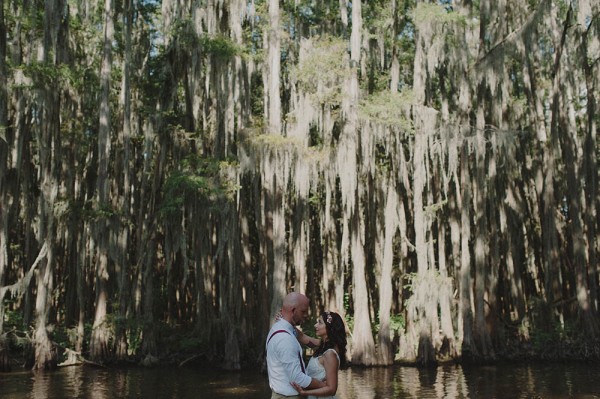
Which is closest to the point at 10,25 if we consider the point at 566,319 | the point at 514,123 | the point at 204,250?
the point at 204,250

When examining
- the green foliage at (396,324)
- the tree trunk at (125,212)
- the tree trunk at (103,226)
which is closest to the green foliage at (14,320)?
the tree trunk at (103,226)

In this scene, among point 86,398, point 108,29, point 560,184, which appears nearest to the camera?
point 86,398

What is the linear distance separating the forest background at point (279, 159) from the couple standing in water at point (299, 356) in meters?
10.9

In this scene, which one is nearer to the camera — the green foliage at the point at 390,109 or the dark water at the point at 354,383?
the dark water at the point at 354,383

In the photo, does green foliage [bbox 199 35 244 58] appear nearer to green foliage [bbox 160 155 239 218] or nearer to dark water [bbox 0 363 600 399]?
green foliage [bbox 160 155 239 218]

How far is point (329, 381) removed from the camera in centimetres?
331

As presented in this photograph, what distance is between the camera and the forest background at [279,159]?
1570 centimetres

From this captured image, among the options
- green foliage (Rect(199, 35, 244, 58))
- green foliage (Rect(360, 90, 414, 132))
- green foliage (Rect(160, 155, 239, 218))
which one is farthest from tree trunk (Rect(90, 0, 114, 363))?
green foliage (Rect(360, 90, 414, 132))

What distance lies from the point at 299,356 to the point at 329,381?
8.4 inches

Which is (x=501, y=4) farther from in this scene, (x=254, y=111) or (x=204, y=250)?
(x=204, y=250)

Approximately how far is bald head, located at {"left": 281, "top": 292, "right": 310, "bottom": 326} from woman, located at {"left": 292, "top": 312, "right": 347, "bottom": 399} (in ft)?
0.39

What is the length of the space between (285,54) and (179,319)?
1100 cm

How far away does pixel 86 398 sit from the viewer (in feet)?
36.7

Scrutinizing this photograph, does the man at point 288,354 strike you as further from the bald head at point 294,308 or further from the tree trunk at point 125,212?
the tree trunk at point 125,212
